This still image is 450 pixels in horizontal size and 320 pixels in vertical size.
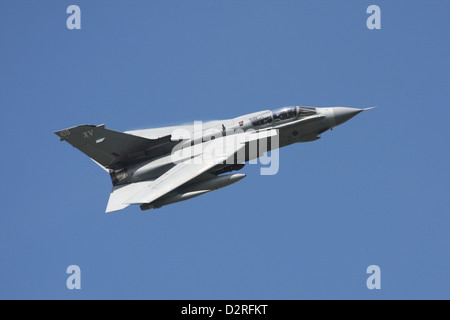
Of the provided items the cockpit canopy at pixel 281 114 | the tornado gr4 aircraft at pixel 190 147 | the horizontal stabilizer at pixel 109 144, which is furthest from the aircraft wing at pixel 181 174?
the horizontal stabilizer at pixel 109 144

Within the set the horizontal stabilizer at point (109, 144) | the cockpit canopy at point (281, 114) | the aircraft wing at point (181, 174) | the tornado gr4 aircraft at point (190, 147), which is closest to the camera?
the aircraft wing at point (181, 174)

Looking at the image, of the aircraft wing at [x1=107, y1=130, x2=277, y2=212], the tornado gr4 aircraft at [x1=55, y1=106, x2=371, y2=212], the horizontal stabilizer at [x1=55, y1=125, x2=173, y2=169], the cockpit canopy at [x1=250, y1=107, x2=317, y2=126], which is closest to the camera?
the aircraft wing at [x1=107, y1=130, x2=277, y2=212]

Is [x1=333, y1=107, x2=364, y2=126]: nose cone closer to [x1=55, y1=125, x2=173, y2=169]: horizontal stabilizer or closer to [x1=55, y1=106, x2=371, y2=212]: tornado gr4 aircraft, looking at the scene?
[x1=55, y1=106, x2=371, y2=212]: tornado gr4 aircraft

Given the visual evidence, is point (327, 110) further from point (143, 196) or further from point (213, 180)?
point (143, 196)

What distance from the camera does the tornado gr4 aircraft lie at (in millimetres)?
21609

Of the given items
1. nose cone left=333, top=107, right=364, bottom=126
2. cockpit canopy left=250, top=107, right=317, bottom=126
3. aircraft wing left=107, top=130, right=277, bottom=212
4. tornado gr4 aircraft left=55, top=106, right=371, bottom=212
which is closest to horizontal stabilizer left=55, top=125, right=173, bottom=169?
tornado gr4 aircraft left=55, top=106, right=371, bottom=212

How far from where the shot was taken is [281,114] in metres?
23.4

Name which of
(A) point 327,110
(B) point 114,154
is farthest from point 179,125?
(A) point 327,110

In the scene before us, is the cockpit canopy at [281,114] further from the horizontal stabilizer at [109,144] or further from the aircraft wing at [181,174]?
the horizontal stabilizer at [109,144]

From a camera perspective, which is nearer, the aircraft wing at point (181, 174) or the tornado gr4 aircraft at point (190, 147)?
the aircraft wing at point (181, 174)

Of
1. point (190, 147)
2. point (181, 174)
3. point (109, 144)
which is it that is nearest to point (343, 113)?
point (190, 147)

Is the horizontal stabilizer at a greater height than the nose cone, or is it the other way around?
the nose cone

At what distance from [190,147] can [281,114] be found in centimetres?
383

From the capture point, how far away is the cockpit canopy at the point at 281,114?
918 inches
